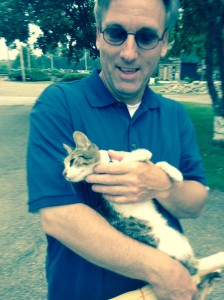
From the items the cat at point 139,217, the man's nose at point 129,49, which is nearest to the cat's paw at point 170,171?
the cat at point 139,217

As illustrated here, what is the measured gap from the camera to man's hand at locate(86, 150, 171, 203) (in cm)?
142

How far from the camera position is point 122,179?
142 centimetres

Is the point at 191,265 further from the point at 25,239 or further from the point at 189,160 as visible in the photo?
the point at 25,239

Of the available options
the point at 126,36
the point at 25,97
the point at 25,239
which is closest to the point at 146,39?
the point at 126,36

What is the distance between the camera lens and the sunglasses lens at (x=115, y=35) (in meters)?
1.61

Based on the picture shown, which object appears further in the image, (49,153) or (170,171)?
(170,171)

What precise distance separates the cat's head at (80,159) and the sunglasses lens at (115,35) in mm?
548

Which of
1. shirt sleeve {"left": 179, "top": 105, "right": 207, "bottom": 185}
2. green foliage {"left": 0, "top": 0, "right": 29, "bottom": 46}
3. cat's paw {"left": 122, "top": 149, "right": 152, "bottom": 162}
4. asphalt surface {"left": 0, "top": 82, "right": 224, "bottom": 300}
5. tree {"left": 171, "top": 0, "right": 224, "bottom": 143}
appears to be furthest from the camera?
green foliage {"left": 0, "top": 0, "right": 29, "bottom": 46}

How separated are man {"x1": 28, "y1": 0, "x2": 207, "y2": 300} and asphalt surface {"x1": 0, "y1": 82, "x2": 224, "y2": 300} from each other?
2.06 meters

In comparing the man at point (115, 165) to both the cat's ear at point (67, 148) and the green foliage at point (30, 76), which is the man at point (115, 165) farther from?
the green foliage at point (30, 76)

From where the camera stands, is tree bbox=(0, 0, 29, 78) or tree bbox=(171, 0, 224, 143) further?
tree bbox=(0, 0, 29, 78)

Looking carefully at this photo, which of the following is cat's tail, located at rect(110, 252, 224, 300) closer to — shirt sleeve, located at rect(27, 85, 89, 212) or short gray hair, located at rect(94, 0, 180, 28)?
shirt sleeve, located at rect(27, 85, 89, 212)

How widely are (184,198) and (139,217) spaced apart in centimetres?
26

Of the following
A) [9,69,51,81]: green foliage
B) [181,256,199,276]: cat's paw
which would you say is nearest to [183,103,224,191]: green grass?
[181,256,199,276]: cat's paw
